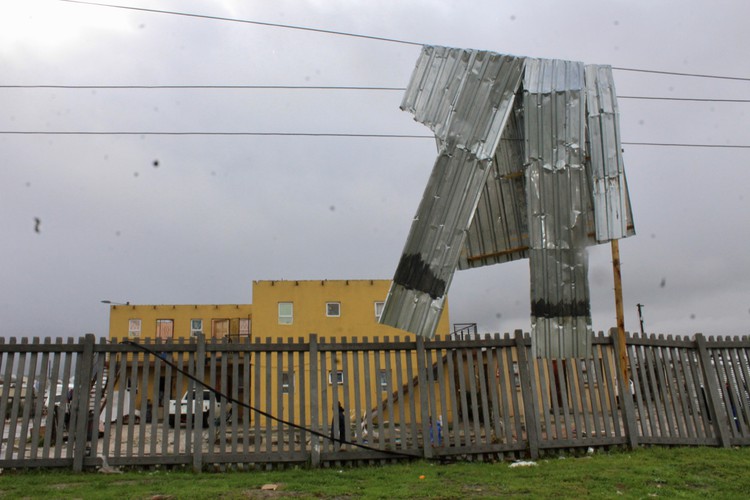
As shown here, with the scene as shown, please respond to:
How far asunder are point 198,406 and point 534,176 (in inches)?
215

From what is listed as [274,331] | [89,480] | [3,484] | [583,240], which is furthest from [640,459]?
[274,331]

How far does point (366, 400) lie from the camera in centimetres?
818

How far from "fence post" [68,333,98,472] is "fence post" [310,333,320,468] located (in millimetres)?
3000

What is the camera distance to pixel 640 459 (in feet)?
26.3

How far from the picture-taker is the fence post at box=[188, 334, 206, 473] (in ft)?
25.4

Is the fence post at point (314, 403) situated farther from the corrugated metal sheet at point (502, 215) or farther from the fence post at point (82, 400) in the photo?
the fence post at point (82, 400)

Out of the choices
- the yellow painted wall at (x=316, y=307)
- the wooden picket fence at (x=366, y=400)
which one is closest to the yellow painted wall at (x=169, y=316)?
the yellow painted wall at (x=316, y=307)

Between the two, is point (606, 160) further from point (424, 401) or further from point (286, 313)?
point (286, 313)

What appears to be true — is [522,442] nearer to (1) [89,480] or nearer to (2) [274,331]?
(1) [89,480]

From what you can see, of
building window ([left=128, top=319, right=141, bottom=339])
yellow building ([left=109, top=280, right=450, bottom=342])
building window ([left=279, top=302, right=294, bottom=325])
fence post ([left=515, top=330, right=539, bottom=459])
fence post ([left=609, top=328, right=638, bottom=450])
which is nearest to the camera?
fence post ([left=515, top=330, right=539, bottom=459])

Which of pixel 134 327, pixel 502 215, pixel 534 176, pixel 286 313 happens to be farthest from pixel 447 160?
pixel 134 327

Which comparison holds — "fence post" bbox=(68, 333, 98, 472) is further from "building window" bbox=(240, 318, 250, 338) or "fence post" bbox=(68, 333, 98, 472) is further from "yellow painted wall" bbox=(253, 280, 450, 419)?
"building window" bbox=(240, 318, 250, 338)

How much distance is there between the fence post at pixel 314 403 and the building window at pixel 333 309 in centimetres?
2023

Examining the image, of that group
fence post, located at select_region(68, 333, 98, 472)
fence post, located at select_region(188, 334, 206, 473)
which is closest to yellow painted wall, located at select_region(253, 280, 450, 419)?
fence post, located at select_region(188, 334, 206, 473)
